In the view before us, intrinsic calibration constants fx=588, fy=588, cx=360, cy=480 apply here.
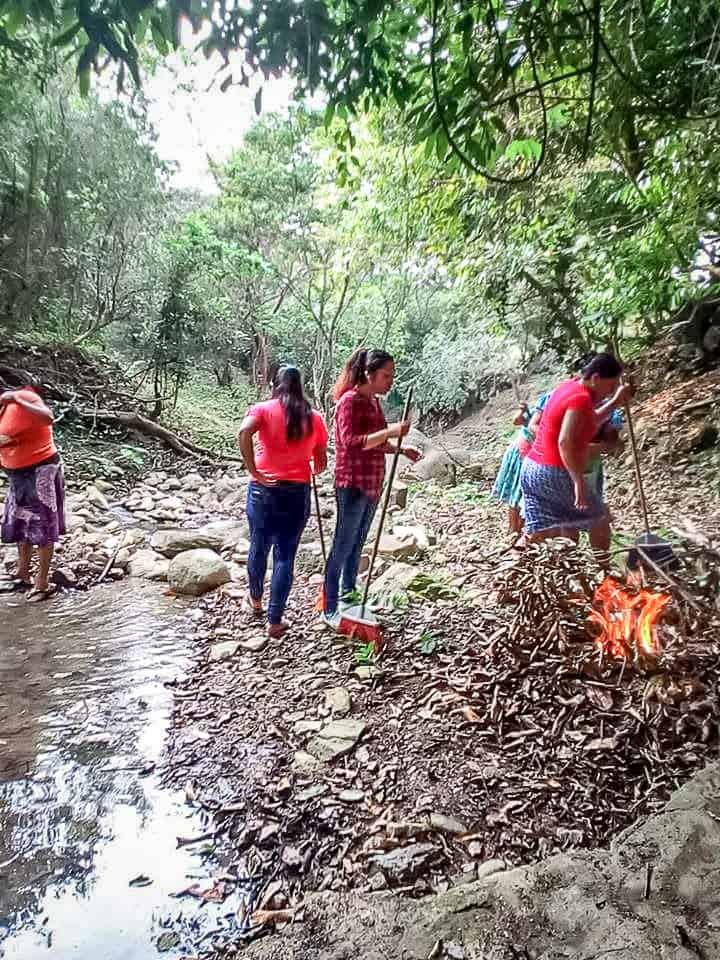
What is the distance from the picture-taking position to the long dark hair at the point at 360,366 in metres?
3.31

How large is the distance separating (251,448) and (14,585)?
2.79 m

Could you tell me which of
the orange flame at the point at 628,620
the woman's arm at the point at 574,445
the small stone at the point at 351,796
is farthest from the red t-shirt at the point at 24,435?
the orange flame at the point at 628,620

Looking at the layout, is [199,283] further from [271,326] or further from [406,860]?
[406,860]

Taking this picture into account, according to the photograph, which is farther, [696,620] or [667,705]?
[696,620]

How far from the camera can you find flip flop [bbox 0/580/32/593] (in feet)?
16.0

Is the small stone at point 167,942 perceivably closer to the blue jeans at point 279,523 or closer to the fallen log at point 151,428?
the blue jeans at point 279,523

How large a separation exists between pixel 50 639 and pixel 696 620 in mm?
4061

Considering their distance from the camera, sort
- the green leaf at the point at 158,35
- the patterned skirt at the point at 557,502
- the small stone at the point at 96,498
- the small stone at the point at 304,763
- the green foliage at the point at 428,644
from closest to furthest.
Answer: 1. the green leaf at the point at 158,35
2. the small stone at the point at 304,763
3. the green foliage at the point at 428,644
4. the patterned skirt at the point at 557,502
5. the small stone at the point at 96,498

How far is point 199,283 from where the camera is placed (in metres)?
11.8

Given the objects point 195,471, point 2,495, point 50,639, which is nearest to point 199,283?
point 195,471

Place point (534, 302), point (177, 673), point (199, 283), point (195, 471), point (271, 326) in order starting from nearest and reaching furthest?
point (177, 673), point (534, 302), point (195, 471), point (199, 283), point (271, 326)

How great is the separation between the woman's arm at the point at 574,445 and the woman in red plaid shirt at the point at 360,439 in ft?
2.79

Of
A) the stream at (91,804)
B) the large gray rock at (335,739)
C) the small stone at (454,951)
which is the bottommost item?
the stream at (91,804)

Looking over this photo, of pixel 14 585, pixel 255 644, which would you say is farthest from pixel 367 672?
pixel 14 585
